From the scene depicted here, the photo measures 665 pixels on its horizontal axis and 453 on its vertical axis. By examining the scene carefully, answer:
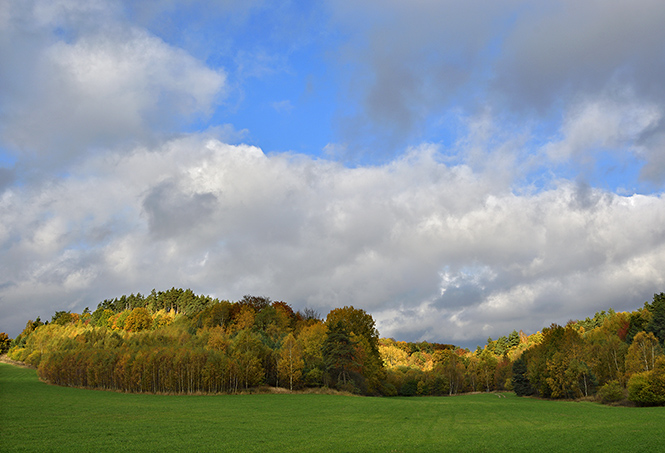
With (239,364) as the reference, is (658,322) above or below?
above

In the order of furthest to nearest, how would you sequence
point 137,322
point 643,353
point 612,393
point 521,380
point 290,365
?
1. point 137,322
2. point 521,380
3. point 290,365
4. point 643,353
5. point 612,393

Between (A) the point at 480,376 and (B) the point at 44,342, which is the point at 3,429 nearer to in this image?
(A) the point at 480,376

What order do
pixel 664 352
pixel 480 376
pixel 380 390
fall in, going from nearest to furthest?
pixel 664 352, pixel 380 390, pixel 480 376

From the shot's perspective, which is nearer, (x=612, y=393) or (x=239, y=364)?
(x=612, y=393)

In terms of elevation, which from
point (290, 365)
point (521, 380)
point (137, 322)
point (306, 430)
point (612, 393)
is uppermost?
point (137, 322)

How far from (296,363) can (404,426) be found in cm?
5501

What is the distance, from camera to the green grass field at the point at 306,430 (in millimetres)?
31500

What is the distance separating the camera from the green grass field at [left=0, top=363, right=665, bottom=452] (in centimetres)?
3150

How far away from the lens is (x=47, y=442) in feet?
107

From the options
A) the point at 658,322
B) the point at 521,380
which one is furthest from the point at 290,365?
the point at 658,322

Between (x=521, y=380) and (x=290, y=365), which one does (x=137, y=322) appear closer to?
(x=290, y=365)

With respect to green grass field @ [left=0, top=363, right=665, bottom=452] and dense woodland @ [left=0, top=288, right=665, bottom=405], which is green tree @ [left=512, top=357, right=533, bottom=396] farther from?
green grass field @ [left=0, top=363, right=665, bottom=452]

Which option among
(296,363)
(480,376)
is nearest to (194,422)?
(296,363)

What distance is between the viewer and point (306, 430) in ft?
133
